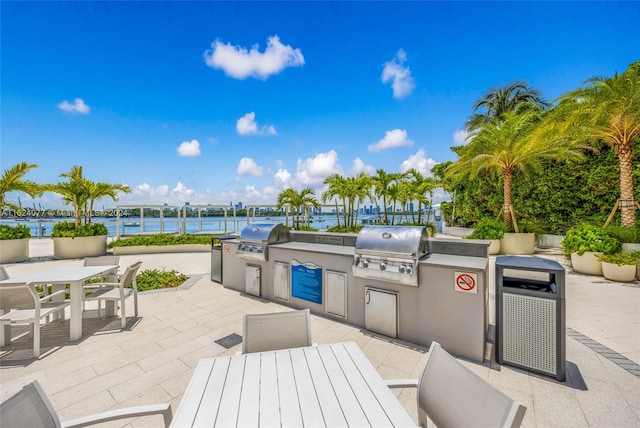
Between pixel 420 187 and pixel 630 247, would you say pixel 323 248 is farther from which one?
pixel 420 187

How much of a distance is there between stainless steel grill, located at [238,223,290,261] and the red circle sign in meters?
3.28

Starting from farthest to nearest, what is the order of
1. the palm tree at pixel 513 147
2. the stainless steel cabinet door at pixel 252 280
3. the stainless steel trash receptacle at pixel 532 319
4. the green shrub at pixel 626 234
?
the palm tree at pixel 513 147
the green shrub at pixel 626 234
the stainless steel cabinet door at pixel 252 280
the stainless steel trash receptacle at pixel 532 319

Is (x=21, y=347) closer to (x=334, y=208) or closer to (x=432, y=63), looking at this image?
(x=432, y=63)

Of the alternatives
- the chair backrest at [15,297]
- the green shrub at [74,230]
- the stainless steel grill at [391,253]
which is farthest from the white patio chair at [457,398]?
the green shrub at [74,230]

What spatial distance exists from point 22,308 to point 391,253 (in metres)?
4.92

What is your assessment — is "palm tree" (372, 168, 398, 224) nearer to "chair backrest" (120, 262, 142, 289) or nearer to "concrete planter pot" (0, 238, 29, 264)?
"chair backrest" (120, 262, 142, 289)

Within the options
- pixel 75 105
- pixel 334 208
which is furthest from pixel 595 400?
pixel 75 105

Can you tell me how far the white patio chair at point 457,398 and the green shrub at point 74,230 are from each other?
1323cm

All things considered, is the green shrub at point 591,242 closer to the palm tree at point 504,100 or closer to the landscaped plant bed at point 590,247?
the landscaped plant bed at point 590,247

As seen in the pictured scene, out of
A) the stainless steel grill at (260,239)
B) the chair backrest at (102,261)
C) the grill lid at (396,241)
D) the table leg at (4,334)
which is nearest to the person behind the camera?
the grill lid at (396,241)

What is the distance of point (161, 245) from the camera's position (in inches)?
456

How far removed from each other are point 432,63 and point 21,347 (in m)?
14.5

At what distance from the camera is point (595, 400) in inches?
91.8

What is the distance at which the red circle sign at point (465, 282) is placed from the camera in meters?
2.92
